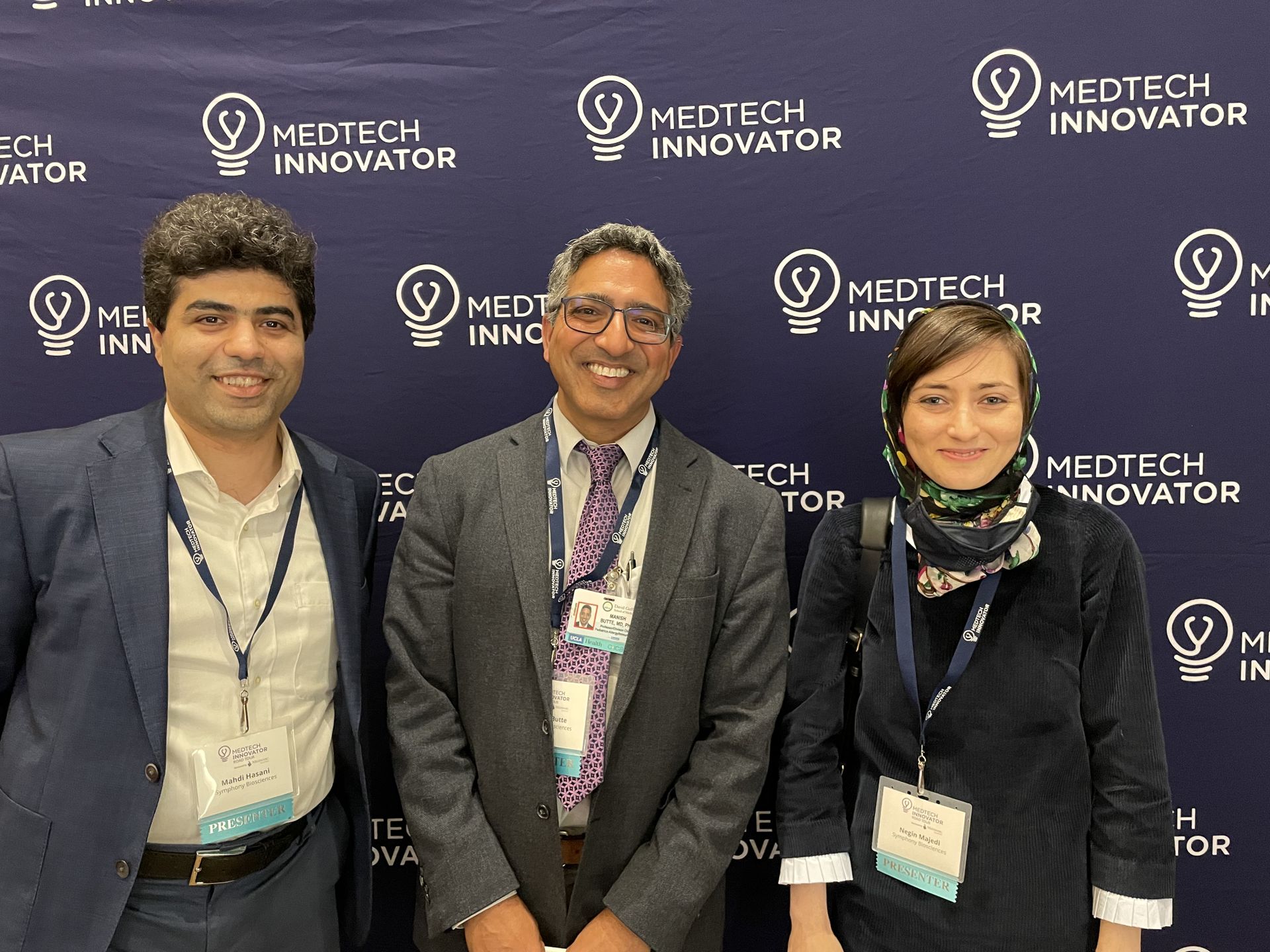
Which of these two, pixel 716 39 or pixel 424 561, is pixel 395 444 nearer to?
pixel 424 561

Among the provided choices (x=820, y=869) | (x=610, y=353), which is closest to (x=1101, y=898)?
(x=820, y=869)

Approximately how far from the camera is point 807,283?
248 cm

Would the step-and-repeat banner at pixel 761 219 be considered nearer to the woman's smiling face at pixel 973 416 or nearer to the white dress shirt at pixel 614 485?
the white dress shirt at pixel 614 485

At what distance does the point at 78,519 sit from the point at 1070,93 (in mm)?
2679

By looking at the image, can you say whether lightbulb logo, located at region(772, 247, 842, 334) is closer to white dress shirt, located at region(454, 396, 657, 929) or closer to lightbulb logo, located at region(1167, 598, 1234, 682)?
white dress shirt, located at region(454, 396, 657, 929)

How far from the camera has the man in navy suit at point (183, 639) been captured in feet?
5.52

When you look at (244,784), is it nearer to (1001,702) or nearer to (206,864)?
(206,864)

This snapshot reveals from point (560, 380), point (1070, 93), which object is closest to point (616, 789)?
point (560, 380)

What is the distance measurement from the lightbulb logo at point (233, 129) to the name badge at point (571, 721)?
182cm

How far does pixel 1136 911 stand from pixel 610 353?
5.09 feet

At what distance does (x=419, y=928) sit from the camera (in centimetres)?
204

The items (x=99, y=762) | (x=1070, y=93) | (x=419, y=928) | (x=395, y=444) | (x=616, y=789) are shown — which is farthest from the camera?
(x=395, y=444)

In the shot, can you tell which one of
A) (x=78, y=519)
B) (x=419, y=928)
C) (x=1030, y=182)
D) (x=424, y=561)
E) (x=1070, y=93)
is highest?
(x=1070, y=93)

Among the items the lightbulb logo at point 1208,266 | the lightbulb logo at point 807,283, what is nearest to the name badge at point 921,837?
the lightbulb logo at point 807,283
